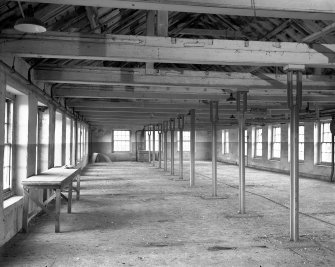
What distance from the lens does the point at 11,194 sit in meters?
6.54

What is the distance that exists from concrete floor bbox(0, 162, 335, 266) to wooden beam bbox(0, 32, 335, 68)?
2.72 m

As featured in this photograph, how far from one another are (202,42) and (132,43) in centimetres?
97

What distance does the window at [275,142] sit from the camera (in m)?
19.2

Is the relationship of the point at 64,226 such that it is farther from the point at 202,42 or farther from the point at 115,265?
the point at 202,42

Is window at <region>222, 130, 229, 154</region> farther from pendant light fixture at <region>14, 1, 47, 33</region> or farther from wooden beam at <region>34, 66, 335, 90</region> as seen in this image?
pendant light fixture at <region>14, 1, 47, 33</region>

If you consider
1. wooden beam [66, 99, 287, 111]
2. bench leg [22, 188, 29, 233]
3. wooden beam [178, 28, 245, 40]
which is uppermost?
wooden beam [178, 28, 245, 40]

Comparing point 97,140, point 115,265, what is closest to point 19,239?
point 115,265

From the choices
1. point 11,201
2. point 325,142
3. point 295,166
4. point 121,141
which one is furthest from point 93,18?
point 121,141

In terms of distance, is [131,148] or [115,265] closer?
[115,265]

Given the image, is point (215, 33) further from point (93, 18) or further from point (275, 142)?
point (275, 142)

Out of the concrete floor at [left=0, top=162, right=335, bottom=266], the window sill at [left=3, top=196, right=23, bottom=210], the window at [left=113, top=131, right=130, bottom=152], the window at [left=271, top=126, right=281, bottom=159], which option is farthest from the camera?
the window at [left=113, top=131, right=130, bottom=152]

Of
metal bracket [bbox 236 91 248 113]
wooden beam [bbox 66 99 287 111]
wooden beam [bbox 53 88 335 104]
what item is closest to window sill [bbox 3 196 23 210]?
wooden beam [bbox 53 88 335 104]

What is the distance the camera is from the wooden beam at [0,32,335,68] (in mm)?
4766

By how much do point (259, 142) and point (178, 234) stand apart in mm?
16412
